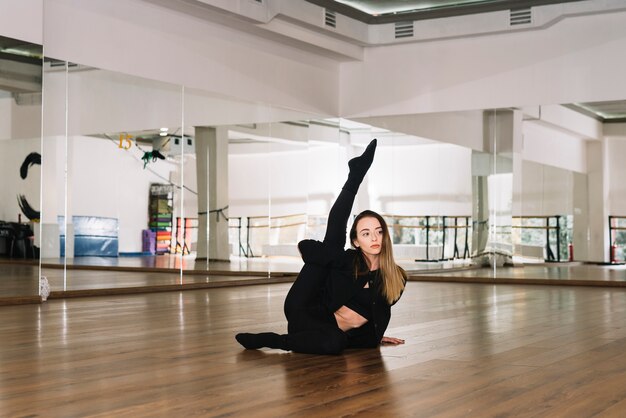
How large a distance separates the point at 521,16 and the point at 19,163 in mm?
7308

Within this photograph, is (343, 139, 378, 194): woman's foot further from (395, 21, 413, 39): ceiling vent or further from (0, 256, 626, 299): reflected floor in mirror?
(395, 21, 413, 39): ceiling vent

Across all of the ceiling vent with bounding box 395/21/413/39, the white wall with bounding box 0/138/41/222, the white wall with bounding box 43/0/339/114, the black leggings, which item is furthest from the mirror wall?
the black leggings

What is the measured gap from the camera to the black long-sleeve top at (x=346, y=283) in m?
4.65

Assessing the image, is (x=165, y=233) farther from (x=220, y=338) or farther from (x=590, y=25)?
(x=590, y=25)

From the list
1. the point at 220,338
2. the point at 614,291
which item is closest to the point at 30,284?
the point at 220,338

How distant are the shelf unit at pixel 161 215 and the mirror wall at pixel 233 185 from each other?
0.02 m

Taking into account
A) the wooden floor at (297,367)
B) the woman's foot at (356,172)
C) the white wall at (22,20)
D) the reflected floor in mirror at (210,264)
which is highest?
the white wall at (22,20)

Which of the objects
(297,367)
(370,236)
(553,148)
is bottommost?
(297,367)

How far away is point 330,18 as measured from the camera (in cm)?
1212

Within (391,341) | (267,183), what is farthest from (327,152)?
(391,341)

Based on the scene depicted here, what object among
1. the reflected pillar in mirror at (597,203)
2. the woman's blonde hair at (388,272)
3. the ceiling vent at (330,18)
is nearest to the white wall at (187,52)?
the ceiling vent at (330,18)

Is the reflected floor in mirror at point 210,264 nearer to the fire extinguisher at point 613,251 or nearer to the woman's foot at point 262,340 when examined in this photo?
the fire extinguisher at point 613,251

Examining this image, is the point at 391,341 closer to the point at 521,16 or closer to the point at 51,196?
the point at 51,196

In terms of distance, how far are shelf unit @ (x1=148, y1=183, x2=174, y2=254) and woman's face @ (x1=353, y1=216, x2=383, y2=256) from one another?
5.80 m
